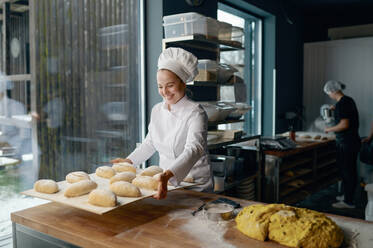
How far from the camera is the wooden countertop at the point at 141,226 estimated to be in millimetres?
1184

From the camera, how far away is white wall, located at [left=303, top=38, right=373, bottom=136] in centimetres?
569

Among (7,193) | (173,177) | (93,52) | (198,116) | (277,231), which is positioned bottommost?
(7,193)

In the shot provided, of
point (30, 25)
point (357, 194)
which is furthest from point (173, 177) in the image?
point (357, 194)

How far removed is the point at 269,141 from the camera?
409 cm

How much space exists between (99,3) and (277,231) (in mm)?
2367

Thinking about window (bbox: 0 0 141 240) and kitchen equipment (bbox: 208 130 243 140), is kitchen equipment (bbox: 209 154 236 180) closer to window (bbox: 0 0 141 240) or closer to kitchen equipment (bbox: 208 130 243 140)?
kitchen equipment (bbox: 208 130 243 140)

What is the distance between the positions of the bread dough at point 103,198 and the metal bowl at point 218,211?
39 cm

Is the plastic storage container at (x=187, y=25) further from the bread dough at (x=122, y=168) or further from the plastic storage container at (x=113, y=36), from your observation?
the bread dough at (x=122, y=168)

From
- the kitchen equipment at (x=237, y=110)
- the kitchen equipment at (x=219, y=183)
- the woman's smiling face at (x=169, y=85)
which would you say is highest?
the woman's smiling face at (x=169, y=85)

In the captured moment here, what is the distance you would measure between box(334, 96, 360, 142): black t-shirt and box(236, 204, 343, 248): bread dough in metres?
3.14

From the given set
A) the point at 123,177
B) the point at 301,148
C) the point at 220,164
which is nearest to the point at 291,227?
the point at 123,177

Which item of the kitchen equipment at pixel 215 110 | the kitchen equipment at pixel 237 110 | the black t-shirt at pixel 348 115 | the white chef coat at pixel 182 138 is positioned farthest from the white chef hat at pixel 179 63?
the black t-shirt at pixel 348 115

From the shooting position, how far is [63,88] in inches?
99.4

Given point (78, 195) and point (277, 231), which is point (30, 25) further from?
point (277, 231)
